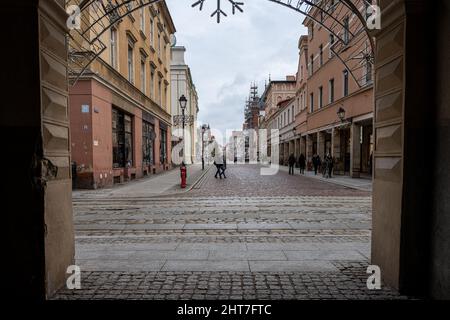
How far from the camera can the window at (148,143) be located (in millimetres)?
21906

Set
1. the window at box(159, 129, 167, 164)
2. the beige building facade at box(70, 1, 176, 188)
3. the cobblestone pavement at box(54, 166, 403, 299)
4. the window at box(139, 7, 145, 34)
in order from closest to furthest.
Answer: the cobblestone pavement at box(54, 166, 403, 299)
the beige building facade at box(70, 1, 176, 188)
the window at box(139, 7, 145, 34)
the window at box(159, 129, 167, 164)

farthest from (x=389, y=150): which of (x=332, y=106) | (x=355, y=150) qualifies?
(x=332, y=106)

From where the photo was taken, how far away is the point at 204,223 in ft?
24.5

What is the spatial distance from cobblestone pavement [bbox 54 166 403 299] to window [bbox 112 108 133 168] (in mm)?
7468

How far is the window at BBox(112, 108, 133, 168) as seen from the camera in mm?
16750

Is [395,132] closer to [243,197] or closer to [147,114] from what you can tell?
[243,197]

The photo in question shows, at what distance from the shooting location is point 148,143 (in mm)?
23266

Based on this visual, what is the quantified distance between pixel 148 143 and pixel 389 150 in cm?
2116

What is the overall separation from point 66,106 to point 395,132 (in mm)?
3974
